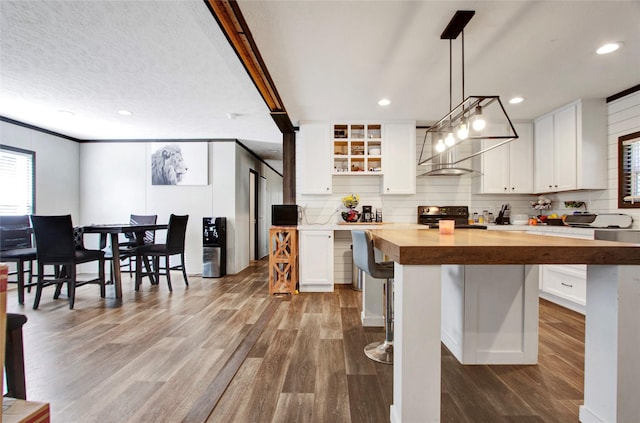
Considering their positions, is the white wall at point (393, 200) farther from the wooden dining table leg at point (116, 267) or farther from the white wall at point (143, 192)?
the wooden dining table leg at point (116, 267)

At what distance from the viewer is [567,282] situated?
322 centimetres

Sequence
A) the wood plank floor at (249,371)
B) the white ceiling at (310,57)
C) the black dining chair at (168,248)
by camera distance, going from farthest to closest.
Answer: the black dining chair at (168,248), the white ceiling at (310,57), the wood plank floor at (249,371)

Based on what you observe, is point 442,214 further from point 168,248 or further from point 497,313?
point 168,248

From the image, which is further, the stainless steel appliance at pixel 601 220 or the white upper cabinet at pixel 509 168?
the white upper cabinet at pixel 509 168

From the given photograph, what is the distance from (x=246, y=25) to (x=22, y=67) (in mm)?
2354

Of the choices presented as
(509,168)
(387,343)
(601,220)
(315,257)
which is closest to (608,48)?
(601,220)

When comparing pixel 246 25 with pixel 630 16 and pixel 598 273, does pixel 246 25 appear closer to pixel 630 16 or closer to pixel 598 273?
pixel 598 273

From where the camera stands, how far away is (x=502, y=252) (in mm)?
1321

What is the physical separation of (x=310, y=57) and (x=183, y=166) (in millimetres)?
3686

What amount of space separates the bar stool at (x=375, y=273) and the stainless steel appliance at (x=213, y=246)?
3.40 meters

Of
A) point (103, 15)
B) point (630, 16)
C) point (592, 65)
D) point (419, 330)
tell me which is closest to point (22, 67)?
point (103, 15)

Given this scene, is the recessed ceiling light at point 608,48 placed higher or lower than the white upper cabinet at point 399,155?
higher

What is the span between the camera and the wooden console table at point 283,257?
394cm

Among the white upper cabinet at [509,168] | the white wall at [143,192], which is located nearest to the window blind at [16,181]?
the white wall at [143,192]
